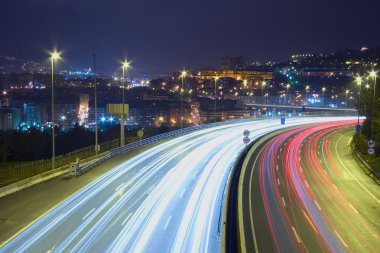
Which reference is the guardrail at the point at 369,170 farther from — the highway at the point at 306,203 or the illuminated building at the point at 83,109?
the illuminated building at the point at 83,109

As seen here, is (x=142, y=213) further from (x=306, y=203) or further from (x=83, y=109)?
(x=83, y=109)

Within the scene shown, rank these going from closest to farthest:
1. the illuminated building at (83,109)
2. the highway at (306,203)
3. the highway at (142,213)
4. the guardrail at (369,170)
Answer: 1. the highway at (142,213)
2. the highway at (306,203)
3. the guardrail at (369,170)
4. the illuminated building at (83,109)

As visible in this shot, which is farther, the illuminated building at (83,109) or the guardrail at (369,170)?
the illuminated building at (83,109)

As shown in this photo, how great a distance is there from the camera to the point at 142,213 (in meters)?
20.3

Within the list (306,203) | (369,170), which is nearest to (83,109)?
(369,170)

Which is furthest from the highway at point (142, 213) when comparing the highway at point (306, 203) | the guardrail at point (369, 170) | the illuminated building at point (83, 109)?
the illuminated building at point (83, 109)

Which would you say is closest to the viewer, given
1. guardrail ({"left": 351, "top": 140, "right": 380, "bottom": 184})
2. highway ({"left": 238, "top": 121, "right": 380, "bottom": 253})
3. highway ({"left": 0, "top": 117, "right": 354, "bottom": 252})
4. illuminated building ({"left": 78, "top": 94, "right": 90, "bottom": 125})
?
highway ({"left": 0, "top": 117, "right": 354, "bottom": 252})

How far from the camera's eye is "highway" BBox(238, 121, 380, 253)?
17.4 meters

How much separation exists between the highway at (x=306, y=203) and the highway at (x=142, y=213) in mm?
1692

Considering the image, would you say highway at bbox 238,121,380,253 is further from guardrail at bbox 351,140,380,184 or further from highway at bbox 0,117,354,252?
highway at bbox 0,117,354,252

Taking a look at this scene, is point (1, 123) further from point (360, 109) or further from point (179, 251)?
point (179, 251)

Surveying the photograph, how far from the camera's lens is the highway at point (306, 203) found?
17406mm

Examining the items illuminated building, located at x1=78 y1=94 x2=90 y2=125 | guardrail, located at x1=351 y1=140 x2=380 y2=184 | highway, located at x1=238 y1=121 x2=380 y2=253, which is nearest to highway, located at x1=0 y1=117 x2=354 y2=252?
highway, located at x1=238 y1=121 x2=380 y2=253

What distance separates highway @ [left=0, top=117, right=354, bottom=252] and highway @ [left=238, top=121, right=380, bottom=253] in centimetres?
169
